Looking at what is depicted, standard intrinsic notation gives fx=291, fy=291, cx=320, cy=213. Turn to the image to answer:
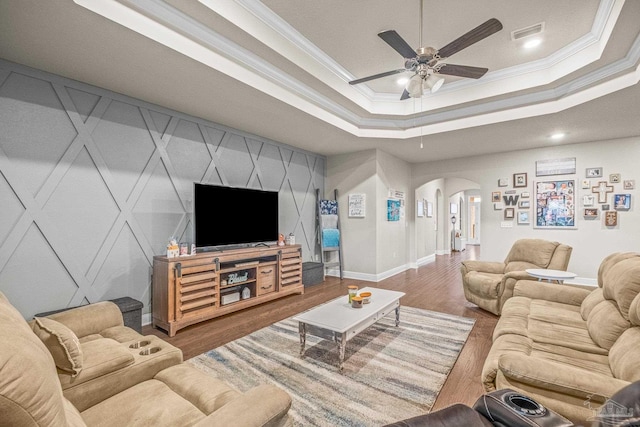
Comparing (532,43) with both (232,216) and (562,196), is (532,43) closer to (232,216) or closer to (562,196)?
(562,196)

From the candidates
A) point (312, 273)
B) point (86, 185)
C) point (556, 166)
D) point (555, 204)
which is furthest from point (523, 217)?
point (86, 185)

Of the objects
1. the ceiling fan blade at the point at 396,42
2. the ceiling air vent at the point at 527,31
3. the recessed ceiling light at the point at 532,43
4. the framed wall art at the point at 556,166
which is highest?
the recessed ceiling light at the point at 532,43

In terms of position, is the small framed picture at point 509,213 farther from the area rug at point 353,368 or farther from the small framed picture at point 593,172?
the area rug at point 353,368

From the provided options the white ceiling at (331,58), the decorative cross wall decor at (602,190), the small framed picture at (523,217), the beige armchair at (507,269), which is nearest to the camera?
the white ceiling at (331,58)

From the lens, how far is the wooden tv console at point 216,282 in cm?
332

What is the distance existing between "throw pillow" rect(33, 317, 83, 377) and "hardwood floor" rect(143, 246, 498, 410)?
4.97ft

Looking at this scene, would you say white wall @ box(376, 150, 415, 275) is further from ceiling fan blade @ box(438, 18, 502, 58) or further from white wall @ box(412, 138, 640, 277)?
ceiling fan blade @ box(438, 18, 502, 58)

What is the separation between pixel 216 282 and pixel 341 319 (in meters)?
1.86

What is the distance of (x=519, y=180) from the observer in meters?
5.86

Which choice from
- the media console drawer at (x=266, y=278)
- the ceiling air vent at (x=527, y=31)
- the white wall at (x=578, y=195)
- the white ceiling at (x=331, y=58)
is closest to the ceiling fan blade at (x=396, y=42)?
the white ceiling at (x=331, y=58)

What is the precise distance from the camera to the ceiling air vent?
2900 mm

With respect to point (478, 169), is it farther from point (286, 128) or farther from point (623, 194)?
point (286, 128)

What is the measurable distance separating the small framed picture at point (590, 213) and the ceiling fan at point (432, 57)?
449 centimetres

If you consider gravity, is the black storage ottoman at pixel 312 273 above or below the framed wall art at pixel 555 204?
below
